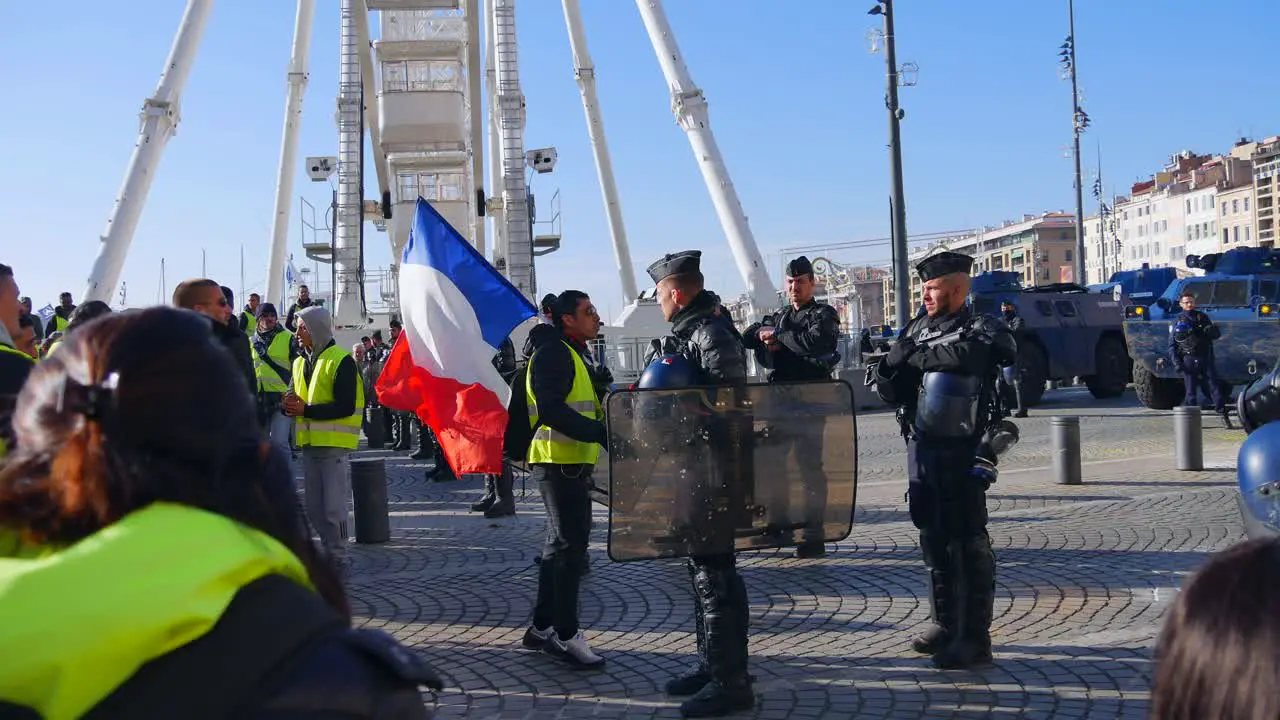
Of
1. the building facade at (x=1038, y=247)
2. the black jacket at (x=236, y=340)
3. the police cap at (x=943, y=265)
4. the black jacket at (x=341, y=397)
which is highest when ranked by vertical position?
the building facade at (x=1038, y=247)

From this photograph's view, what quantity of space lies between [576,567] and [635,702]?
29.9 inches

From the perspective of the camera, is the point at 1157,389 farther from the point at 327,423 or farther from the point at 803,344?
the point at 327,423

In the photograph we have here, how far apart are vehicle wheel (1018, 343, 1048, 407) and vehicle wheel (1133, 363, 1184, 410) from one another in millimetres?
1560

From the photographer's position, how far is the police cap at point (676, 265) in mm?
5066

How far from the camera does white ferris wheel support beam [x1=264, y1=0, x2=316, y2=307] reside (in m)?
29.2

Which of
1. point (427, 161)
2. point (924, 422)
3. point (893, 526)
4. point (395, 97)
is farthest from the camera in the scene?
point (427, 161)

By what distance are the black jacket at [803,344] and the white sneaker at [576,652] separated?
2569 millimetres

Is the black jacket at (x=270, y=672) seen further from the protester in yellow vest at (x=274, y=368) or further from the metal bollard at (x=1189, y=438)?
the metal bollard at (x=1189, y=438)

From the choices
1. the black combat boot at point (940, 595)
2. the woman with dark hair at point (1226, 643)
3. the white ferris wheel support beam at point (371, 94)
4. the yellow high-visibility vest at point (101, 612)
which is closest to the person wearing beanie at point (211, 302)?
the black combat boot at point (940, 595)

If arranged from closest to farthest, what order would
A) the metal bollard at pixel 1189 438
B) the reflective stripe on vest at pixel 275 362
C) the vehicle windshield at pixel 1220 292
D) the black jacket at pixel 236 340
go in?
the black jacket at pixel 236 340
the reflective stripe on vest at pixel 275 362
the metal bollard at pixel 1189 438
the vehicle windshield at pixel 1220 292

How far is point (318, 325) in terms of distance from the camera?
737 cm

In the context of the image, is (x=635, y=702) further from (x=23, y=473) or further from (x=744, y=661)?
(x=23, y=473)

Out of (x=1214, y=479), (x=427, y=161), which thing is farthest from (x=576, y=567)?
(x=427, y=161)

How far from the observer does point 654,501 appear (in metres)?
4.86
